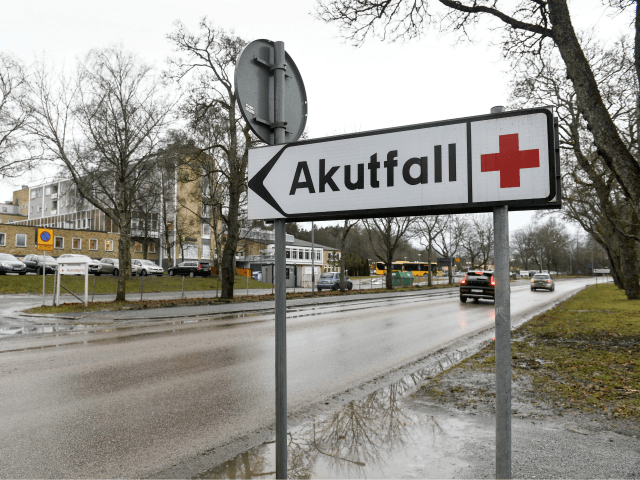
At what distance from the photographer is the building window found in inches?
1912

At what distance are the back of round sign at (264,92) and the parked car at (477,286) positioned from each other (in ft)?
72.8

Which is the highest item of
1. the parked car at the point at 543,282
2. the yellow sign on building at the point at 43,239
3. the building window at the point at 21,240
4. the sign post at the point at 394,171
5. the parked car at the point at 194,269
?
the building window at the point at 21,240

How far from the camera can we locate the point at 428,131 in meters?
2.34

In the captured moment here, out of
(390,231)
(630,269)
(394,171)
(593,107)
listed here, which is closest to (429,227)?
(390,231)

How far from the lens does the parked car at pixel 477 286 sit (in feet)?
76.6

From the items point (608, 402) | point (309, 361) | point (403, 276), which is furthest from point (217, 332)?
point (403, 276)

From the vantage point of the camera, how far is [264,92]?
9.37 ft

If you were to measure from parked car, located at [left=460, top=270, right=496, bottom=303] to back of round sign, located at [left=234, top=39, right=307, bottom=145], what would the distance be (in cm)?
2219

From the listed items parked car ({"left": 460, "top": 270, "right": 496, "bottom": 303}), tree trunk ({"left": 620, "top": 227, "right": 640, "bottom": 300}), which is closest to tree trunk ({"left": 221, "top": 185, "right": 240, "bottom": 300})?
parked car ({"left": 460, "top": 270, "right": 496, "bottom": 303})

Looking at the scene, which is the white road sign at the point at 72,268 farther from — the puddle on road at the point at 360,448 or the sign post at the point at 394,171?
the sign post at the point at 394,171

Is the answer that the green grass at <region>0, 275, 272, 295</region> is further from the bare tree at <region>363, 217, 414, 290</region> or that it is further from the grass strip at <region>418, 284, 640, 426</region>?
the grass strip at <region>418, 284, 640, 426</region>

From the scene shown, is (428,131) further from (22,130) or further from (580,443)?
(22,130)

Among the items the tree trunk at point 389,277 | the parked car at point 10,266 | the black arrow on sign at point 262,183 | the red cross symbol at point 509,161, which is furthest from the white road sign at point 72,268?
the tree trunk at point 389,277

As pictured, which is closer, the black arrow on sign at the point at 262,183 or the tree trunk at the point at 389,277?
the black arrow on sign at the point at 262,183
